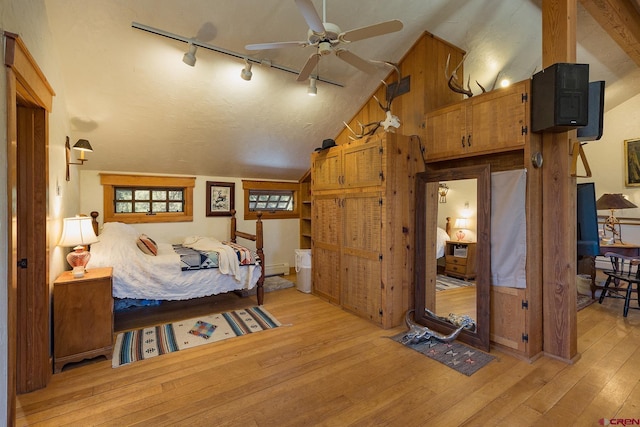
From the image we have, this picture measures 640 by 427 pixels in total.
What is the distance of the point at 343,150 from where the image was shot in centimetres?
375

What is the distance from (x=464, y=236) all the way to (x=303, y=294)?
7.61ft

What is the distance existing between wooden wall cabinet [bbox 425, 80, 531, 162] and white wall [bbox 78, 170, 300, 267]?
3.35 meters

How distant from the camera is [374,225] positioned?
3289 millimetres

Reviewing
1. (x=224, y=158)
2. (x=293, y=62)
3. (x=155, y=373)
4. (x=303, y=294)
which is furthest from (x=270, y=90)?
(x=155, y=373)

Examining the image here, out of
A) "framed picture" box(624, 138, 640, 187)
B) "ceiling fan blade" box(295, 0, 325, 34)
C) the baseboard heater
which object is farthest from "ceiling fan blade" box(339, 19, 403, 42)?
"framed picture" box(624, 138, 640, 187)

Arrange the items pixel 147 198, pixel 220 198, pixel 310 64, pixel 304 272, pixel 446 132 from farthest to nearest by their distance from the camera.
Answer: pixel 220 198 → pixel 147 198 → pixel 304 272 → pixel 446 132 → pixel 310 64

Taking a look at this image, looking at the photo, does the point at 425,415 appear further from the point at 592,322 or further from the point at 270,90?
the point at 270,90

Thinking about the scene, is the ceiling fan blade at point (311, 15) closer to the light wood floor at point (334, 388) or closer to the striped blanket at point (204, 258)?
the light wood floor at point (334, 388)

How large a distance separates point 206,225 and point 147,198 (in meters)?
0.97

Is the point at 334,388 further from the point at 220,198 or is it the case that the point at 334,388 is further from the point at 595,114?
the point at 220,198

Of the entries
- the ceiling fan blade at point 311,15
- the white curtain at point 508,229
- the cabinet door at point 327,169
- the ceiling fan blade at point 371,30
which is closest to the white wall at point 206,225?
the cabinet door at point 327,169

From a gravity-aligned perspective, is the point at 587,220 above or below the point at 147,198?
below

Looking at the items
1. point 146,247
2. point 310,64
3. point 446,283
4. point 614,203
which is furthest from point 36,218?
point 614,203

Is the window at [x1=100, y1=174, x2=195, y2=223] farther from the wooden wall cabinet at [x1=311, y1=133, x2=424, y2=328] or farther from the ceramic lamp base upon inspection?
the wooden wall cabinet at [x1=311, y1=133, x2=424, y2=328]
